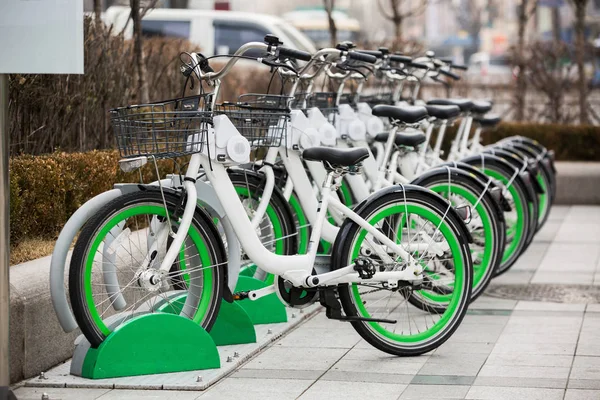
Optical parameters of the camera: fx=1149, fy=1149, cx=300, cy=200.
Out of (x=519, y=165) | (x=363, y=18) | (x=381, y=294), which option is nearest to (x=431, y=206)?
(x=381, y=294)

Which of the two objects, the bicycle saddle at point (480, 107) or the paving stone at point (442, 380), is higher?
the bicycle saddle at point (480, 107)

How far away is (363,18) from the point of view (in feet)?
193

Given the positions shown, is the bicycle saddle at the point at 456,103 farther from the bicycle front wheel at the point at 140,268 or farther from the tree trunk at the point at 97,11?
the bicycle front wheel at the point at 140,268

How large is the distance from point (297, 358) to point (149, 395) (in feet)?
3.15

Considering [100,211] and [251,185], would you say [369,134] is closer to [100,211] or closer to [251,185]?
[251,185]

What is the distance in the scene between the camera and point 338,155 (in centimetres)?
531

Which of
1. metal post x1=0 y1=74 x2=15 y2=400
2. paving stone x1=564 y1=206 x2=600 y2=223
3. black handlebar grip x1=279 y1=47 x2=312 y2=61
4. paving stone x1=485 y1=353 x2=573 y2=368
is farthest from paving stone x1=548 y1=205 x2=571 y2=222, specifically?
metal post x1=0 y1=74 x2=15 y2=400

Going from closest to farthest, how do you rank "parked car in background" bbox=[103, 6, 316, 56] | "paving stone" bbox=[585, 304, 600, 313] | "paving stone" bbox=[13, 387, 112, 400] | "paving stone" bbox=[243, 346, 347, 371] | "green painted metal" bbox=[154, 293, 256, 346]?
"paving stone" bbox=[13, 387, 112, 400]
"paving stone" bbox=[243, 346, 347, 371]
"green painted metal" bbox=[154, 293, 256, 346]
"paving stone" bbox=[585, 304, 600, 313]
"parked car in background" bbox=[103, 6, 316, 56]

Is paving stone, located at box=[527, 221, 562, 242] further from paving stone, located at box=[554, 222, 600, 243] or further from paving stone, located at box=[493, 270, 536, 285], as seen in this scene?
paving stone, located at box=[493, 270, 536, 285]

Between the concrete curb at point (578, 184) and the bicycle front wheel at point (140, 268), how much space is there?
7.68m

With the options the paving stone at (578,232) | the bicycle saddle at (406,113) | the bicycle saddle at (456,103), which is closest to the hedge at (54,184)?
the bicycle saddle at (406,113)

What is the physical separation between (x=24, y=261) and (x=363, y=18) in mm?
54330

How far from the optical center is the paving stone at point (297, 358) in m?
5.34

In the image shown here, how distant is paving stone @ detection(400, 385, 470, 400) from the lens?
4797 millimetres
